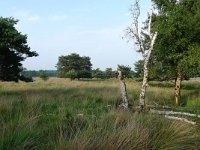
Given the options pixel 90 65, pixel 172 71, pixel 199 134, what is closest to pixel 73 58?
pixel 90 65

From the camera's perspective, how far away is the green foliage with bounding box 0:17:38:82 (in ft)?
81.1

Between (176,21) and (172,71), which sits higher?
(176,21)

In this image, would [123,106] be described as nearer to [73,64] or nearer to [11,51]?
[11,51]

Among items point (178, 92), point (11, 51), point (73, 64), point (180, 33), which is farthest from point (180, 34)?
point (73, 64)

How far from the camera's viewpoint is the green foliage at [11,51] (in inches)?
973

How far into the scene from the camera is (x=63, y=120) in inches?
356

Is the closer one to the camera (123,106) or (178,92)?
(123,106)

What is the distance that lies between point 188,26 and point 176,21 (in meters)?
0.79

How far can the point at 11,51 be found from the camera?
2553 centimetres

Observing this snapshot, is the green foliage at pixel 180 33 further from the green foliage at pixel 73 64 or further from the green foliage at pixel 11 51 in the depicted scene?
the green foliage at pixel 73 64

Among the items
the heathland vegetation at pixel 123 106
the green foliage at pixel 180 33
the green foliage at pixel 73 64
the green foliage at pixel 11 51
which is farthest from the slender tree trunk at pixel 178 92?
the green foliage at pixel 73 64

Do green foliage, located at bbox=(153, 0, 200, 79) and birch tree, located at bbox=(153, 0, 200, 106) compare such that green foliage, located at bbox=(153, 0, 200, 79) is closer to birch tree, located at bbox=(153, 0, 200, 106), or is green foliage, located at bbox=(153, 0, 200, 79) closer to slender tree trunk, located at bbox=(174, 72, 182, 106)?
birch tree, located at bbox=(153, 0, 200, 106)

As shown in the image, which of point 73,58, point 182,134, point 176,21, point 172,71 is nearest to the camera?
point 182,134

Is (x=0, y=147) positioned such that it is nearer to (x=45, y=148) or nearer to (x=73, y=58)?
(x=45, y=148)
